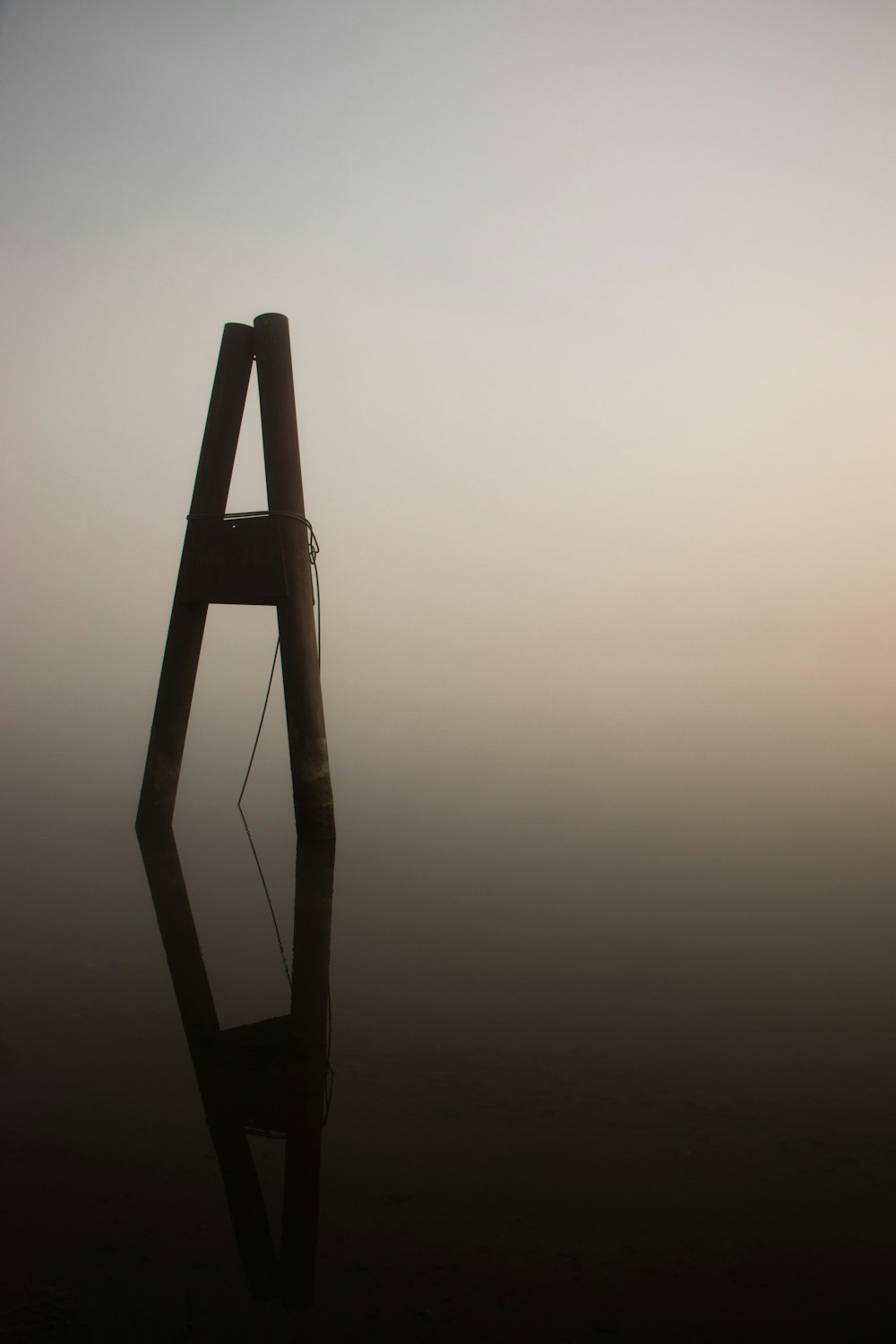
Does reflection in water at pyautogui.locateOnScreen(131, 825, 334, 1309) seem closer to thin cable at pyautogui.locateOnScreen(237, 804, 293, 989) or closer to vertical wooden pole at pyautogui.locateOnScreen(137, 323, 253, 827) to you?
thin cable at pyautogui.locateOnScreen(237, 804, 293, 989)

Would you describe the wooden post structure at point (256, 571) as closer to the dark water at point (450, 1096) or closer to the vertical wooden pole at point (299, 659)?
the vertical wooden pole at point (299, 659)

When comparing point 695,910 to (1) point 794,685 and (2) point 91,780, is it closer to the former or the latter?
(2) point 91,780

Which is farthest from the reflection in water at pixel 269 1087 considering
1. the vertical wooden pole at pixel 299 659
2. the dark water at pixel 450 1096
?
the vertical wooden pole at pixel 299 659

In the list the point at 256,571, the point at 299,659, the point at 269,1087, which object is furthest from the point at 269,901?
the point at 256,571

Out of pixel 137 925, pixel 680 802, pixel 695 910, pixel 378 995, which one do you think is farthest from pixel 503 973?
pixel 680 802

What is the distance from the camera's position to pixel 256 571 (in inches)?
239

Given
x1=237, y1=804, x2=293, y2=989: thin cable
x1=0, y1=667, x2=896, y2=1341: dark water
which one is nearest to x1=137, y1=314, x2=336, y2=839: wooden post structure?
x1=237, y1=804, x2=293, y2=989: thin cable

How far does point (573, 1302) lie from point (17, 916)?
3296 millimetres

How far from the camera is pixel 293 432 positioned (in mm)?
6320

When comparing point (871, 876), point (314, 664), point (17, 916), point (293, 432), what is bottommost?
point (871, 876)

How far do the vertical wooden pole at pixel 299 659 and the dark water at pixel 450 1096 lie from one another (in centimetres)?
44

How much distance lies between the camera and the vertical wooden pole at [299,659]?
19.6 feet

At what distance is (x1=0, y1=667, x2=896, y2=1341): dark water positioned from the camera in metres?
1.89

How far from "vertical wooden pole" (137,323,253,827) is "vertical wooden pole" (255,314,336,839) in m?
0.46
